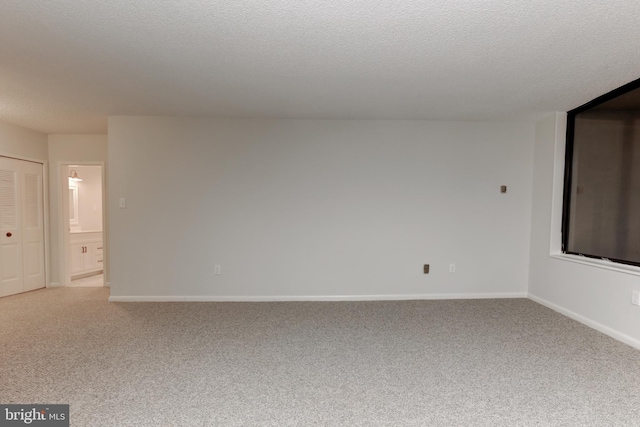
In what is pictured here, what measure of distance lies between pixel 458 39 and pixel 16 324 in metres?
4.81

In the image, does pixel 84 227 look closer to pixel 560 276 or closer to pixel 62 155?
pixel 62 155

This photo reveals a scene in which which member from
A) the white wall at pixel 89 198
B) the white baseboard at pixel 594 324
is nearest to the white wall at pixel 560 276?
the white baseboard at pixel 594 324

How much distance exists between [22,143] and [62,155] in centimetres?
51

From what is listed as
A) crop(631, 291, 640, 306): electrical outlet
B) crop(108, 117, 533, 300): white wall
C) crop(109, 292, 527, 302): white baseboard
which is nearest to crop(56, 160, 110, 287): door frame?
crop(108, 117, 533, 300): white wall

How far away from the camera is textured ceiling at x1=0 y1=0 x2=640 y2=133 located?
196 centimetres

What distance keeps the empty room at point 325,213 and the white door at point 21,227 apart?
33 mm

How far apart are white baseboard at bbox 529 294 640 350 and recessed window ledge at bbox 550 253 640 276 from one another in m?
0.57

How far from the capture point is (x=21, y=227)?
472 centimetres

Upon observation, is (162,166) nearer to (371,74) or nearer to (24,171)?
(24,171)

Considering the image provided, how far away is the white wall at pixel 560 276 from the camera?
301 centimetres

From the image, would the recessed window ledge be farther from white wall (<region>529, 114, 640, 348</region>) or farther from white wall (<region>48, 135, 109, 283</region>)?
white wall (<region>48, 135, 109, 283</region>)

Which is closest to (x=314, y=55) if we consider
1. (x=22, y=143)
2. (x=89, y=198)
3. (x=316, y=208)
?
(x=316, y=208)

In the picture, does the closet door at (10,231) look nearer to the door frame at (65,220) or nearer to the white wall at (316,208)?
the door frame at (65,220)

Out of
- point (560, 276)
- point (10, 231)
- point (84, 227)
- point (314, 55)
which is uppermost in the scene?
point (314, 55)
